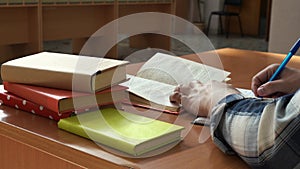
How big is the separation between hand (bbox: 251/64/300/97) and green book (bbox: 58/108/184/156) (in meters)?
0.19

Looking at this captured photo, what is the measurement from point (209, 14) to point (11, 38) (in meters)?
4.86

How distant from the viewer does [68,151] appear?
0.65m

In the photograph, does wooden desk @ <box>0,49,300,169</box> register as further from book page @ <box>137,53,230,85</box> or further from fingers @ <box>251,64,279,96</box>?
book page @ <box>137,53,230,85</box>

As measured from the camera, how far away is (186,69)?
113cm

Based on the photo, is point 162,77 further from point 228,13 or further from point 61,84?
point 228,13

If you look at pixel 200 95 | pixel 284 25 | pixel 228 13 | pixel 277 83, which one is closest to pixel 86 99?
pixel 200 95

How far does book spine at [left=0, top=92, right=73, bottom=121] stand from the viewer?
2.48 ft

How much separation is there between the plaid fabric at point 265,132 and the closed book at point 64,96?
0.70 feet

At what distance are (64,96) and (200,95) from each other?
10.3 inches

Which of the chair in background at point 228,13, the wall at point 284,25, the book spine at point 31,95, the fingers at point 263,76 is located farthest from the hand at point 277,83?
the chair in background at point 228,13

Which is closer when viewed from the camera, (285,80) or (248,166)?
(248,166)

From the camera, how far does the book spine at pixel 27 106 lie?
0.76 meters

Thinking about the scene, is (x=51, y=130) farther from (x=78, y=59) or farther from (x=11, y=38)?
(x=11, y=38)

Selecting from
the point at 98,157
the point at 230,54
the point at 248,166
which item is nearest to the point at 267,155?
the point at 248,166
